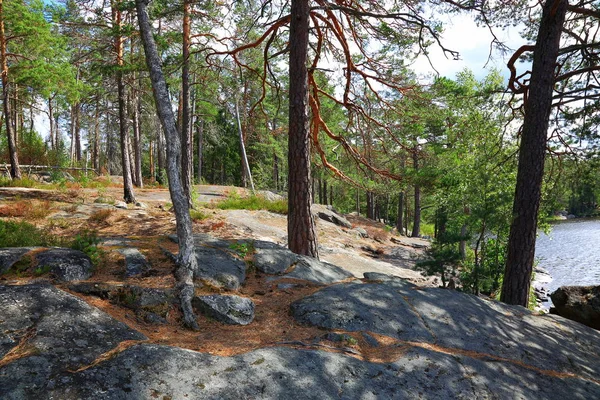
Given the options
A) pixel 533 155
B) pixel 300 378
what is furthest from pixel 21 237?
pixel 533 155

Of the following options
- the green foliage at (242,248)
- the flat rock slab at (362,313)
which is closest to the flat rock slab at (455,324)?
the flat rock slab at (362,313)

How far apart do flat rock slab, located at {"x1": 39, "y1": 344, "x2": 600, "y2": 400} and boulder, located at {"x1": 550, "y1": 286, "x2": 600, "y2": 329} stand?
414 cm

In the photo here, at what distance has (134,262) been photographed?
5172mm

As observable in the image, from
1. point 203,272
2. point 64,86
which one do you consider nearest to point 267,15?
point 203,272

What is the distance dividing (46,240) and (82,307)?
2887 millimetres

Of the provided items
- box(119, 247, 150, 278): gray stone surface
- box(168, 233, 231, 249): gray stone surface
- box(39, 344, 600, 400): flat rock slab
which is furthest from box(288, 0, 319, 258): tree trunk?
box(39, 344, 600, 400): flat rock slab

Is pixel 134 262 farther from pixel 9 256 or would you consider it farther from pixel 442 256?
pixel 442 256

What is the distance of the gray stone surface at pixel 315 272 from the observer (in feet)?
19.7

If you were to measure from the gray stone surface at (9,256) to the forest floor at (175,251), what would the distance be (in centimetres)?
20

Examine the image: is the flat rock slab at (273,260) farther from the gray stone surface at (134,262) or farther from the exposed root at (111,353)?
the exposed root at (111,353)

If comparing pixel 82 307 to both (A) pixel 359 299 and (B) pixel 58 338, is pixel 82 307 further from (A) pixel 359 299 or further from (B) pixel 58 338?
(A) pixel 359 299

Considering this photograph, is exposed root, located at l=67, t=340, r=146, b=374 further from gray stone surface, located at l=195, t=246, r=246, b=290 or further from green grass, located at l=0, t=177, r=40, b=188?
green grass, located at l=0, t=177, r=40, b=188

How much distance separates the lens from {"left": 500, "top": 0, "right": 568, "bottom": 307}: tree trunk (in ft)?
21.6

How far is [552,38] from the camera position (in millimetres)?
6555
